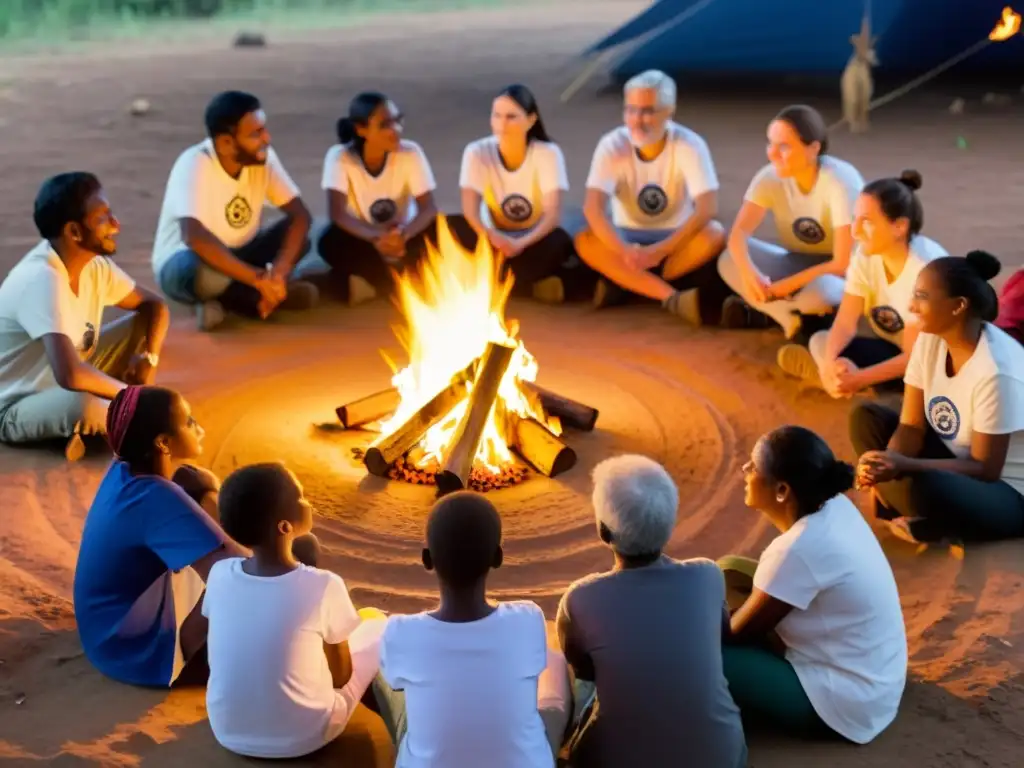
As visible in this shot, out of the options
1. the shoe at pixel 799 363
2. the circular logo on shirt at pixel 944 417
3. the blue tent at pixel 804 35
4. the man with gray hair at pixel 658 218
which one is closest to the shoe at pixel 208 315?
the man with gray hair at pixel 658 218

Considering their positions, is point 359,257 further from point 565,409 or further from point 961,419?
point 961,419

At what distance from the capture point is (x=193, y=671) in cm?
389

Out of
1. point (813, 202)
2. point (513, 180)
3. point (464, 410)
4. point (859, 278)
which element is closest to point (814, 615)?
point (464, 410)

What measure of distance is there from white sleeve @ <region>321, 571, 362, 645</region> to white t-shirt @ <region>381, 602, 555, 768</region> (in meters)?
0.31

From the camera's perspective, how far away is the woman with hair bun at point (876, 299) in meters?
5.42

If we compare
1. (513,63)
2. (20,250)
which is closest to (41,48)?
(513,63)

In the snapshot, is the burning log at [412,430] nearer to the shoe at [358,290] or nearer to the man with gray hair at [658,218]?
the man with gray hair at [658,218]

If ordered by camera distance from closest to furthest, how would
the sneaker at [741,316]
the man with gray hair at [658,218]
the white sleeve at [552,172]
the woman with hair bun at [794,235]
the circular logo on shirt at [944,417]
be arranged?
1. the circular logo on shirt at [944,417]
2. the woman with hair bun at [794,235]
3. the sneaker at [741,316]
4. the man with gray hair at [658,218]
5. the white sleeve at [552,172]

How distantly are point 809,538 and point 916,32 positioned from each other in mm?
11304

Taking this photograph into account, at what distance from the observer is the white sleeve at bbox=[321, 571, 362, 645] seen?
3.40 meters

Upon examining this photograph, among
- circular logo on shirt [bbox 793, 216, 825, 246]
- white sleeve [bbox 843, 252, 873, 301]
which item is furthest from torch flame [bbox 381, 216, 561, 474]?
circular logo on shirt [bbox 793, 216, 825, 246]

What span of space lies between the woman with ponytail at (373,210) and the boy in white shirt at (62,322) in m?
1.96

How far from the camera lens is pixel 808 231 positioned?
688cm

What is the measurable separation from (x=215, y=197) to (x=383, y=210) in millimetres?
1092
